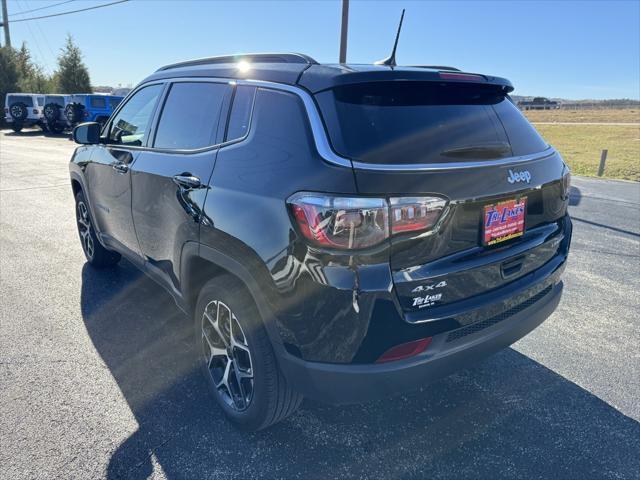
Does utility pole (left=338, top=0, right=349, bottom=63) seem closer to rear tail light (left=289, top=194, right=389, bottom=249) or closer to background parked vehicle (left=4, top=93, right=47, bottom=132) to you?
rear tail light (left=289, top=194, right=389, bottom=249)

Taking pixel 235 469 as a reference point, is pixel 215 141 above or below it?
above

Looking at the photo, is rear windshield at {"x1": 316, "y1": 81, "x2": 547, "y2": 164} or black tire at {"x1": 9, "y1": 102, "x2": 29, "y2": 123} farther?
black tire at {"x1": 9, "y1": 102, "x2": 29, "y2": 123}

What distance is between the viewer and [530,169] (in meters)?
2.34

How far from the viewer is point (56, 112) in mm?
24078

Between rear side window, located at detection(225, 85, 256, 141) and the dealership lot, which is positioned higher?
rear side window, located at detection(225, 85, 256, 141)

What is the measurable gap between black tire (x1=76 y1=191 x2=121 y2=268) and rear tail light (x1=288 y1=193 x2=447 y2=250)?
3.30 m

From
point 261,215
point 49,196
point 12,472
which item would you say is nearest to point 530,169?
point 261,215

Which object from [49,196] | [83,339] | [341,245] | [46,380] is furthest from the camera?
[49,196]

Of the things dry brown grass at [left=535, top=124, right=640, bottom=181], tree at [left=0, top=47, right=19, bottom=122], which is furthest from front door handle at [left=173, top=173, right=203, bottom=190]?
tree at [left=0, top=47, right=19, bottom=122]

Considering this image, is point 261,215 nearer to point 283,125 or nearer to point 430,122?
point 283,125

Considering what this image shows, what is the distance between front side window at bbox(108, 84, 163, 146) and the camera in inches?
133

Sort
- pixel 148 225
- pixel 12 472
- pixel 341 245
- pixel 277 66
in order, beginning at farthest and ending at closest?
pixel 148 225 < pixel 277 66 < pixel 12 472 < pixel 341 245

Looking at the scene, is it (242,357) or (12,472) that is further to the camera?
(242,357)

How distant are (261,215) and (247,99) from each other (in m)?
0.72
